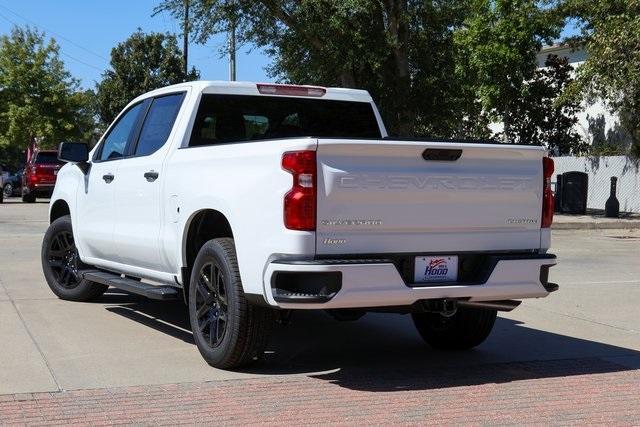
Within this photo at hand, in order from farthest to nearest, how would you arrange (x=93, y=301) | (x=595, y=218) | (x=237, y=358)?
(x=595, y=218) → (x=93, y=301) → (x=237, y=358)

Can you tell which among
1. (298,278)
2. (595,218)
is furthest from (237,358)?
→ (595,218)

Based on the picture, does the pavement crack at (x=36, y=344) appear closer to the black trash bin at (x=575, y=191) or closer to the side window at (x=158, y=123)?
the side window at (x=158, y=123)

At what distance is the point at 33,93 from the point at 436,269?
4719cm

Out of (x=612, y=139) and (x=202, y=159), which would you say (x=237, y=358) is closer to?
(x=202, y=159)

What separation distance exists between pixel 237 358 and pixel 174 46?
150ft

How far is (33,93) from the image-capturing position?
4928 centimetres

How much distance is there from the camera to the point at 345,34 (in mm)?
22250

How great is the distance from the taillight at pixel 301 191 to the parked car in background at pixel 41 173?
26710 mm

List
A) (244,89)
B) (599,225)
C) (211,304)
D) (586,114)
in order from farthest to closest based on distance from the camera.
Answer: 1. (586,114)
2. (599,225)
3. (244,89)
4. (211,304)

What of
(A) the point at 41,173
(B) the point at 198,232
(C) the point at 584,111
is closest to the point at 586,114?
(C) the point at 584,111

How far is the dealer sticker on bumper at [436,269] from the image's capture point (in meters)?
5.88

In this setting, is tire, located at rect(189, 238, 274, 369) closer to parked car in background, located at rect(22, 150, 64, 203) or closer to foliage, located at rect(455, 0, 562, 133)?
parked car in background, located at rect(22, 150, 64, 203)

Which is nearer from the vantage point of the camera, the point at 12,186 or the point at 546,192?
the point at 546,192

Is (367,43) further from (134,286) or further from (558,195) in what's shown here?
(134,286)
